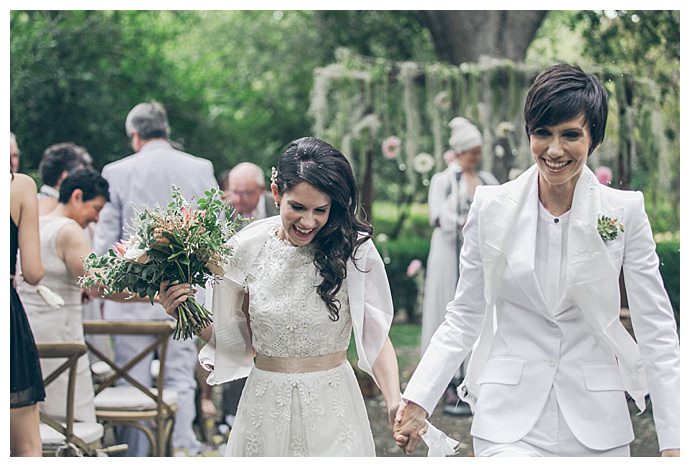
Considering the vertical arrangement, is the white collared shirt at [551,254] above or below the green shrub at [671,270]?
above

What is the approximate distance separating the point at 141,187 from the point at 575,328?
4370mm

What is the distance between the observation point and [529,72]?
34.4 feet

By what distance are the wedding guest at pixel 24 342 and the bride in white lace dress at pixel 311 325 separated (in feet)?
5.25

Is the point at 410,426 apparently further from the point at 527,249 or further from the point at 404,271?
the point at 404,271

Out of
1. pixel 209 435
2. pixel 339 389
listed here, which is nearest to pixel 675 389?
pixel 339 389

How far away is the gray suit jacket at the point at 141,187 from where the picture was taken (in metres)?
7.21

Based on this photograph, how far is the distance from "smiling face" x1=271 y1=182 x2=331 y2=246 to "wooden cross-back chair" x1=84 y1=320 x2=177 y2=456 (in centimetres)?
257

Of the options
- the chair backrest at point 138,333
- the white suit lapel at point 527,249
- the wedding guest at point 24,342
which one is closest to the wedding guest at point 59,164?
the chair backrest at point 138,333

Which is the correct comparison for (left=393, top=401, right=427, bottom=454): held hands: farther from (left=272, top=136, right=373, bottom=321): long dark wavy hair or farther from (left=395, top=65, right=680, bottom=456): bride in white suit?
(left=272, top=136, right=373, bottom=321): long dark wavy hair

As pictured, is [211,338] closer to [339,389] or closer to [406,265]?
[339,389]

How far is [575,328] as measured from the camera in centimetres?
352

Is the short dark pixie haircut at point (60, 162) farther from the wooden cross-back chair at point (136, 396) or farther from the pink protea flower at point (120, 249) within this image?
the pink protea flower at point (120, 249)

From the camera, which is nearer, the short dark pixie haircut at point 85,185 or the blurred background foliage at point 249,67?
the short dark pixie haircut at point 85,185

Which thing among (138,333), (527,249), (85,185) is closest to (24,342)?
(138,333)
